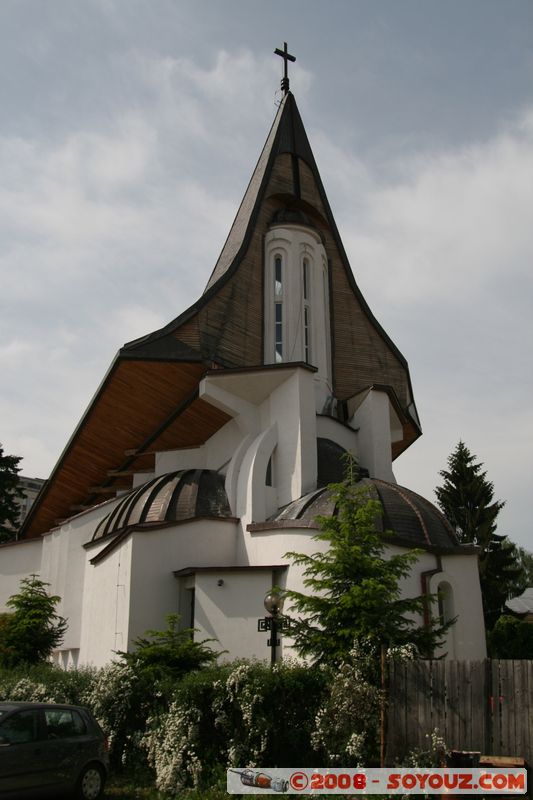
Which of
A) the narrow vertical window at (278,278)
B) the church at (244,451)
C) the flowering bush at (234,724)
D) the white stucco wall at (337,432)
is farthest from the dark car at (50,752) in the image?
the narrow vertical window at (278,278)

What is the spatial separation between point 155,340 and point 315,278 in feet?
23.2

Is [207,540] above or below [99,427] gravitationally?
below

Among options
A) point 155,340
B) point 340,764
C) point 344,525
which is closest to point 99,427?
point 155,340

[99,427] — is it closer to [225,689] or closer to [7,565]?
[7,565]

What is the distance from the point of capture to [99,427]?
76.3ft

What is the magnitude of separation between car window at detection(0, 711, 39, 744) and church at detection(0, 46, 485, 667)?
18.4ft

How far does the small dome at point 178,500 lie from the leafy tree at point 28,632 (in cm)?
256

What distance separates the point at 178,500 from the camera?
18.7 m

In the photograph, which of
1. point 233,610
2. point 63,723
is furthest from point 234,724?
point 233,610

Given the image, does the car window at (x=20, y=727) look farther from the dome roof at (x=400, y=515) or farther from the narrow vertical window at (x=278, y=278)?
the narrow vertical window at (x=278, y=278)

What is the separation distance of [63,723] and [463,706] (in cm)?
501

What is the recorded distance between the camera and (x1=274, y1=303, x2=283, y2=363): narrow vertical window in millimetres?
23023

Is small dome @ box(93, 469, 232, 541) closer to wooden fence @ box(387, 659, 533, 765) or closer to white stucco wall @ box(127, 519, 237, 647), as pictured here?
white stucco wall @ box(127, 519, 237, 647)

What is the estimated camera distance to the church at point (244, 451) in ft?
52.7
